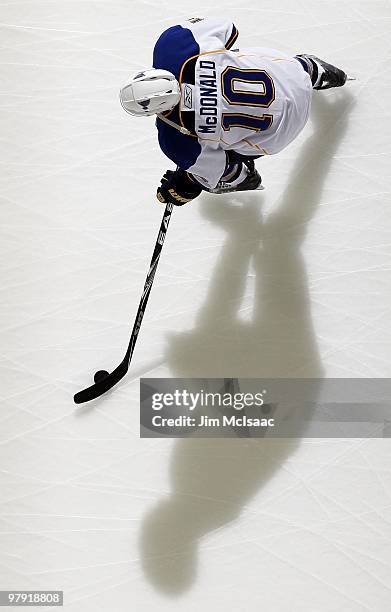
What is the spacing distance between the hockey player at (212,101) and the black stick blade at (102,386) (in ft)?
1.29

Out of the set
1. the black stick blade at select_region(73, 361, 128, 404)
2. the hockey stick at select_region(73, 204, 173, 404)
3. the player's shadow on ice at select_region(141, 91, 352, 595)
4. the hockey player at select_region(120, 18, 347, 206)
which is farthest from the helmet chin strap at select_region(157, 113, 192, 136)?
the black stick blade at select_region(73, 361, 128, 404)

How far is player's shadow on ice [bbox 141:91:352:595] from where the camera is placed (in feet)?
5.51

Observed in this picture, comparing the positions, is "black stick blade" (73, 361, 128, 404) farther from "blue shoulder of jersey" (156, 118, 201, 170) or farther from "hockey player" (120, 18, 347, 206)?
"blue shoulder of jersey" (156, 118, 201, 170)

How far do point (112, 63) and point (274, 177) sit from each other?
475 millimetres

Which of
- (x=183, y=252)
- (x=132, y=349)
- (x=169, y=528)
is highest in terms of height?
(x=183, y=252)

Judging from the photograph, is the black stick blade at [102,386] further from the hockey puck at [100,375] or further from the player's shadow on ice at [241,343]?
the player's shadow on ice at [241,343]

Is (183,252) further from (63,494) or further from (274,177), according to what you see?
(63,494)

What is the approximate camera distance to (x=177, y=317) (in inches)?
68.6

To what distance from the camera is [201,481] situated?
5.54 feet

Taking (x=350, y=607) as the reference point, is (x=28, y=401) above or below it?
above

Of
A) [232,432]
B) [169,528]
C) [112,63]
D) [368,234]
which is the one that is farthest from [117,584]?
[112,63]

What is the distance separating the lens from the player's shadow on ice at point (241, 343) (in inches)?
66.2

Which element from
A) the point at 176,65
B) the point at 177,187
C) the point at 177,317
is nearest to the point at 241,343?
the point at 177,317

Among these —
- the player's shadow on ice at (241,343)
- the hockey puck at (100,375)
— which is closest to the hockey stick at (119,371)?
the hockey puck at (100,375)
